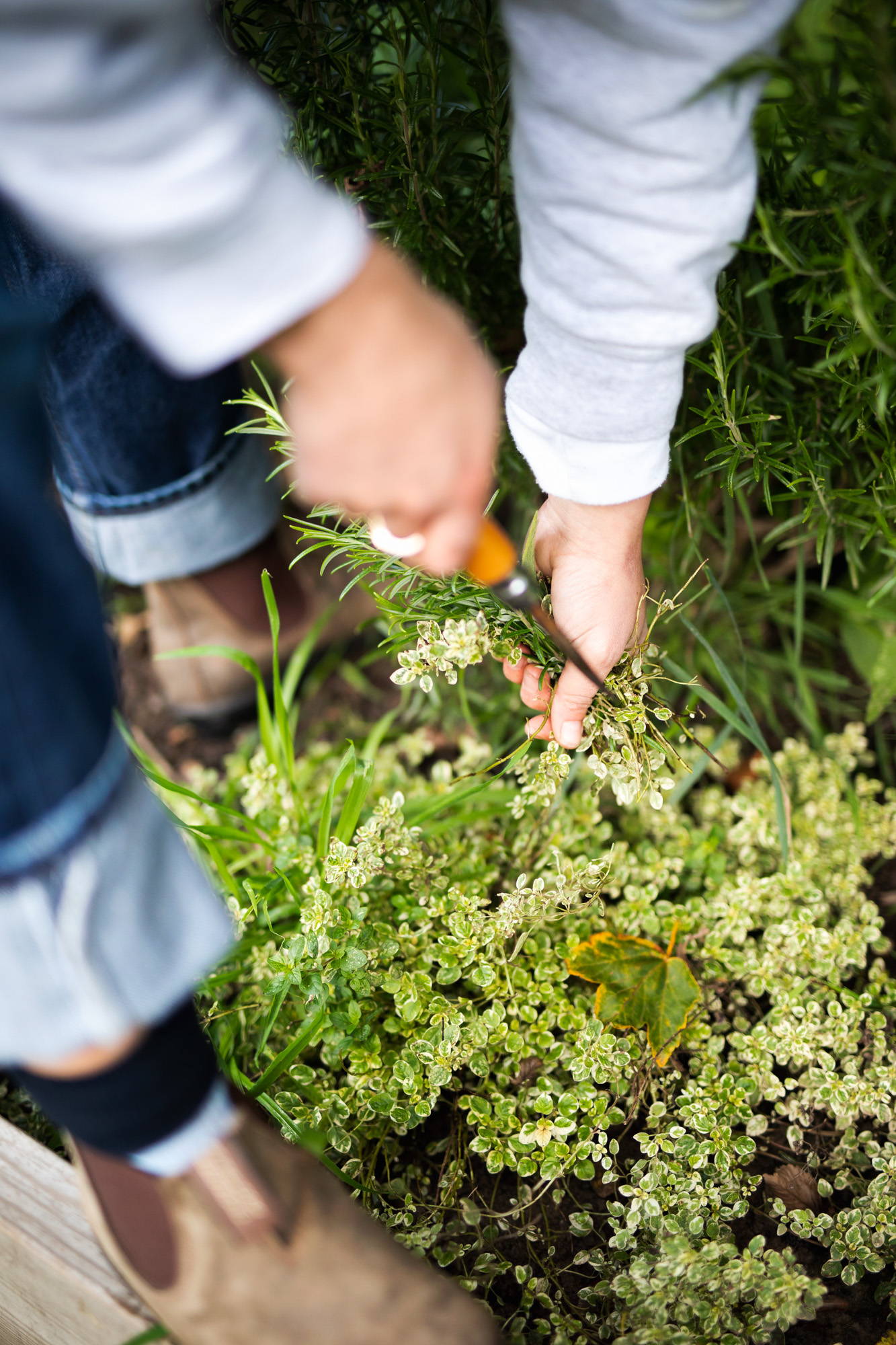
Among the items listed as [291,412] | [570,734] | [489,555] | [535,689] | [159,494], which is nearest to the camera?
[291,412]

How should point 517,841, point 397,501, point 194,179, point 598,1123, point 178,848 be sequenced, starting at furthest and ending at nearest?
point 517,841, point 598,1123, point 178,848, point 397,501, point 194,179

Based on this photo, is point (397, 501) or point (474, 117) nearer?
point (397, 501)

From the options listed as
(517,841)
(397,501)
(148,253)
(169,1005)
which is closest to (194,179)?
(148,253)

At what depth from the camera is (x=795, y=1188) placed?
114 cm

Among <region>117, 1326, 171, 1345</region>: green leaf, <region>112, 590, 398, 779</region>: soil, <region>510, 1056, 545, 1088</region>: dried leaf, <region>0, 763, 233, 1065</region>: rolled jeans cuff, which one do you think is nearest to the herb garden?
<region>510, 1056, 545, 1088</region>: dried leaf

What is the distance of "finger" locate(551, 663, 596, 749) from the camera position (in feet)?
3.46

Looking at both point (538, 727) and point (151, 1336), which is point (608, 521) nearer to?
point (538, 727)

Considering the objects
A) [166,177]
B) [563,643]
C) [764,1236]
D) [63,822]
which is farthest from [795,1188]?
[166,177]

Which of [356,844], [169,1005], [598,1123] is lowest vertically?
[598,1123]

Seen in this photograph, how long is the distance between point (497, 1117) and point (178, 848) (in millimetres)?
587

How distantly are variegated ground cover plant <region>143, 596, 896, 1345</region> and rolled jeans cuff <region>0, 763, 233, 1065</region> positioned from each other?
0.32m

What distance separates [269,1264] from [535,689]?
70 centimetres

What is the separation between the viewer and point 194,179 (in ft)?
1.90

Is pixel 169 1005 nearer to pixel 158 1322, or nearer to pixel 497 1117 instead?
pixel 158 1322
